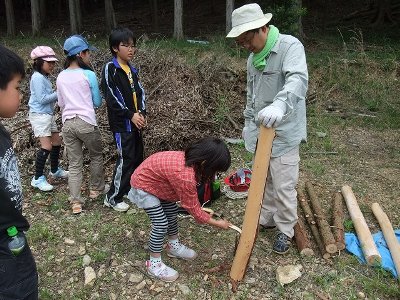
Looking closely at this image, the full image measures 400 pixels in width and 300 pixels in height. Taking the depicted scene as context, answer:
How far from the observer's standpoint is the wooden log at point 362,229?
3018 millimetres

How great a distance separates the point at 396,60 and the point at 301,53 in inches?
269

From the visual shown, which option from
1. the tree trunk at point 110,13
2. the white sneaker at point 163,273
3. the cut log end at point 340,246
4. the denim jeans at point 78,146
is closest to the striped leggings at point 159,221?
the white sneaker at point 163,273

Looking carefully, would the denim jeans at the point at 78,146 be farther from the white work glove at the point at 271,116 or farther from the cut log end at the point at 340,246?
the cut log end at the point at 340,246

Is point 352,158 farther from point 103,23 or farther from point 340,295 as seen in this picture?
point 103,23

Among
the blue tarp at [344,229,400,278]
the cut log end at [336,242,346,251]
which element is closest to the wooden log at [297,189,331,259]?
the cut log end at [336,242,346,251]

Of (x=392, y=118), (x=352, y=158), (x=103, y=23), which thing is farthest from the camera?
(x=103, y=23)

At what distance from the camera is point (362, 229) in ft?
11.0

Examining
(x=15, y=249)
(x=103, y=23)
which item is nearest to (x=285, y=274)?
(x=15, y=249)

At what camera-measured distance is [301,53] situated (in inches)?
109

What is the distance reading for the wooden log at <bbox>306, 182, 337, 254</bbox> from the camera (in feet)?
10.1

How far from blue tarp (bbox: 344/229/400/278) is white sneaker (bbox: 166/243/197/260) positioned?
1277 millimetres

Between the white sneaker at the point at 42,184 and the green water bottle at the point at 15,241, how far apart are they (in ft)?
8.54

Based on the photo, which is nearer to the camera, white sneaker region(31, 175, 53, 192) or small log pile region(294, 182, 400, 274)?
small log pile region(294, 182, 400, 274)

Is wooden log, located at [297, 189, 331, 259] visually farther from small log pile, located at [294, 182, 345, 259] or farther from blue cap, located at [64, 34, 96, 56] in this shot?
blue cap, located at [64, 34, 96, 56]
